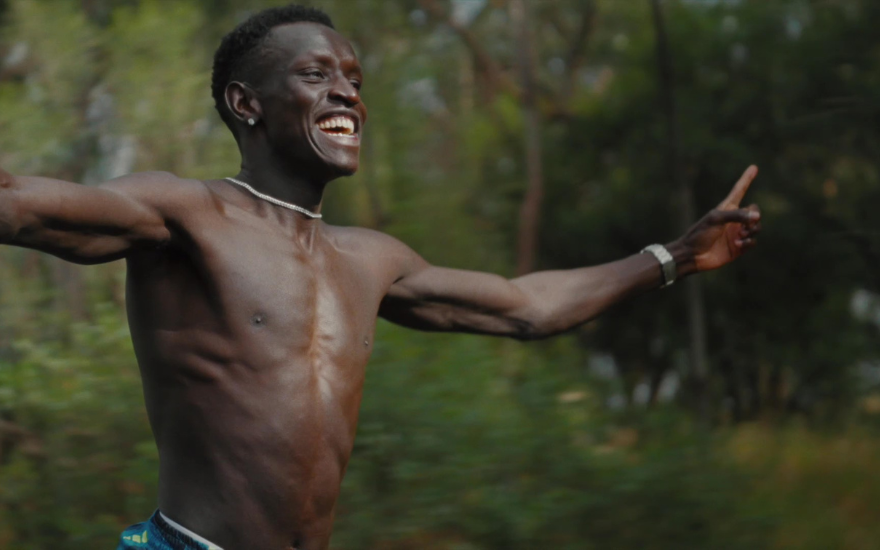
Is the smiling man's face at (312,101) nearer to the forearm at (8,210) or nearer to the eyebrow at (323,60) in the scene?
the eyebrow at (323,60)

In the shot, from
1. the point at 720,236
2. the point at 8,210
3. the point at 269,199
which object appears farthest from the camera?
the point at 720,236

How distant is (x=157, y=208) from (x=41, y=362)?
9.30ft

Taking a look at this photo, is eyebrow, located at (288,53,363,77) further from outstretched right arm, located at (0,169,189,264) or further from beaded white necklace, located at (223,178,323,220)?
outstretched right arm, located at (0,169,189,264)

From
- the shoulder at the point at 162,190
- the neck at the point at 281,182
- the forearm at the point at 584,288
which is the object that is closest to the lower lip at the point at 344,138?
the neck at the point at 281,182

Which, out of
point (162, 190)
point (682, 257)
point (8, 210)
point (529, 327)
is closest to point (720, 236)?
point (682, 257)

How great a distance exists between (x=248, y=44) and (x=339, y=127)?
354mm

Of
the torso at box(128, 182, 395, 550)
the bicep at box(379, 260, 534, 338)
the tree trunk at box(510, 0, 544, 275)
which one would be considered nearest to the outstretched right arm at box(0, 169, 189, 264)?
the torso at box(128, 182, 395, 550)

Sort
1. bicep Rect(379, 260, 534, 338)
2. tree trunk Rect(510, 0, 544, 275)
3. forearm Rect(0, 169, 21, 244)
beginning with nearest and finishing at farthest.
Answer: forearm Rect(0, 169, 21, 244), bicep Rect(379, 260, 534, 338), tree trunk Rect(510, 0, 544, 275)

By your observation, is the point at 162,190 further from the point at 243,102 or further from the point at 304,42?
the point at 304,42

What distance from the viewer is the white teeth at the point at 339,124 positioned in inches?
121

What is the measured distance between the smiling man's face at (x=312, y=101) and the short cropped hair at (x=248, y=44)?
0.10 ft

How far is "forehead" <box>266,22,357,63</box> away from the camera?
311 centimetres

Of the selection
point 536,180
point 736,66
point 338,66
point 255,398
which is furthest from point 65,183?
point 736,66

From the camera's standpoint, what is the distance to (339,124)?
3098mm
